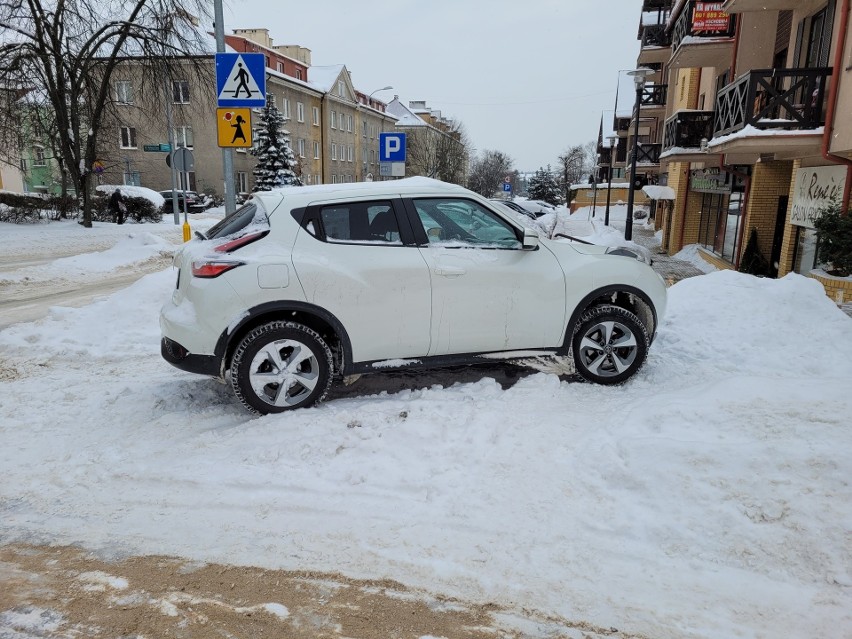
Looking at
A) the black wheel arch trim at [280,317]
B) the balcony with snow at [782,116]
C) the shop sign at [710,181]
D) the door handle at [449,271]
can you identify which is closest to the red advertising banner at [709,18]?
the shop sign at [710,181]

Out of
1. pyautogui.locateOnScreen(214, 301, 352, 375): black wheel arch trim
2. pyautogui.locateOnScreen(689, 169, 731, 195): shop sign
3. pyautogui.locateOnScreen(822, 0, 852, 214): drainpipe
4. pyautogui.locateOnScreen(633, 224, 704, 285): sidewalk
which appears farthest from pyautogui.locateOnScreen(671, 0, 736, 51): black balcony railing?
pyautogui.locateOnScreen(214, 301, 352, 375): black wheel arch trim

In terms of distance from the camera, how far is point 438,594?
291 centimetres

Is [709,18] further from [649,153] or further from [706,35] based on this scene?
[649,153]

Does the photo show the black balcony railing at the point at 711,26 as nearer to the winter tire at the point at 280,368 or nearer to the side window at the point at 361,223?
the side window at the point at 361,223

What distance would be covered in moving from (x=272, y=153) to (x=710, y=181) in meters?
28.6

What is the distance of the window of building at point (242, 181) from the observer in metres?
45.4

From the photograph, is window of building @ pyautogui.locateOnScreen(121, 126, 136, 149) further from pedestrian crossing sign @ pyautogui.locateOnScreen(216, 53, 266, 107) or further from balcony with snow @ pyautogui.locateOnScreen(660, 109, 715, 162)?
pedestrian crossing sign @ pyautogui.locateOnScreen(216, 53, 266, 107)

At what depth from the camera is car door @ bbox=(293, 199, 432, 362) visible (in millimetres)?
4809

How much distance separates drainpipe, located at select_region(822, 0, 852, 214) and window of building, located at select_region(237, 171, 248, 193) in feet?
131

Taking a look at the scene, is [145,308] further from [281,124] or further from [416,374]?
[281,124]

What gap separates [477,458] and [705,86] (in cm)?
2235

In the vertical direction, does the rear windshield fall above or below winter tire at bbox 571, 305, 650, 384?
above

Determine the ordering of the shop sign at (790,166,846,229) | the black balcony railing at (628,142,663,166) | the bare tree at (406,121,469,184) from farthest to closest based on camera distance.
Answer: the bare tree at (406,121,469,184) < the black balcony railing at (628,142,663,166) < the shop sign at (790,166,846,229)

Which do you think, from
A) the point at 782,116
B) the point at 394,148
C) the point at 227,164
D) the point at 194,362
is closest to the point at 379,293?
the point at 194,362
